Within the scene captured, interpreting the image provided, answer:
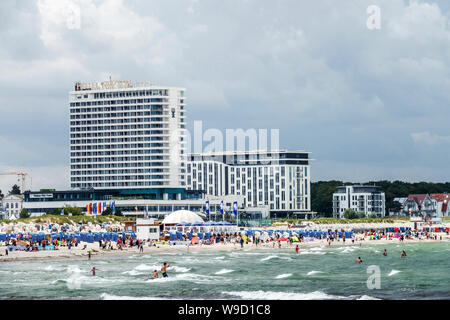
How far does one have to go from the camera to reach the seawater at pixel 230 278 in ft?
145

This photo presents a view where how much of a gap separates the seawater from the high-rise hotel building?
10372 cm

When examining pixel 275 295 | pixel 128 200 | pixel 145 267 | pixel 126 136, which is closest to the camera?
pixel 275 295

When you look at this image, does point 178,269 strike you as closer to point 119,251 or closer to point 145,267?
point 145,267

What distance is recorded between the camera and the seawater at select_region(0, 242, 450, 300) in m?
44.3

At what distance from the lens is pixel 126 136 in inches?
7288

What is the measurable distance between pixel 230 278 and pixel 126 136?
13379 centimetres

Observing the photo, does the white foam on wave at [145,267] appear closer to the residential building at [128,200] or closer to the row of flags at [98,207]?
the row of flags at [98,207]

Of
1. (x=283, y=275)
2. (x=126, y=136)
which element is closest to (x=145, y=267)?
(x=283, y=275)

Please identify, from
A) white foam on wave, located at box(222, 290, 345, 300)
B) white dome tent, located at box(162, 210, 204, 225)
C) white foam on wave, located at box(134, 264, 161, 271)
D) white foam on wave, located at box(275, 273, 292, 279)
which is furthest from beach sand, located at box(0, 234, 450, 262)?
white foam on wave, located at box(222, 290, 345, 300)

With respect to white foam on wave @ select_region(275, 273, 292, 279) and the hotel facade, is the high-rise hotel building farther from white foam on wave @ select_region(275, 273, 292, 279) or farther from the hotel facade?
white foam on wave @ select_region(275, 273, 292, 279)
